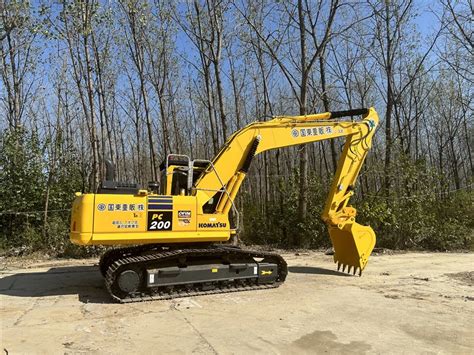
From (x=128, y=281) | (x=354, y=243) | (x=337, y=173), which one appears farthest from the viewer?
→ (x=337, y=173)

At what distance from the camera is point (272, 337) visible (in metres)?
5.64

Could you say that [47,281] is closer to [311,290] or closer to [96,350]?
[96,350]

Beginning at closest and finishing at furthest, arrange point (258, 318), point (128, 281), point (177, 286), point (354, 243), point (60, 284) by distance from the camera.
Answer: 1. point (258, 318)
2. point (128, 281)
3. point (177, 286)
4. point (60, 284)
5. point (354, 243)

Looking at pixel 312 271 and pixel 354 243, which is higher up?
pixel 354 243

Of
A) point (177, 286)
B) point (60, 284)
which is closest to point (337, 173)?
point (177, 286)

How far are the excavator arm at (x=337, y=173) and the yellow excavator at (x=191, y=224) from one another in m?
0.02

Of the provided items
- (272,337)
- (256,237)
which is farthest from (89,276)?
(256,237)

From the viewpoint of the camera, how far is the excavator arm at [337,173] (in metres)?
8.36

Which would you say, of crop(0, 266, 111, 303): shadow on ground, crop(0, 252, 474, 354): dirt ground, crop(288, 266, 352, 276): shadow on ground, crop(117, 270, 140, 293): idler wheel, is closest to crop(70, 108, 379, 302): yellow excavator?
crop(117, 270, 140, 293): idler wheel

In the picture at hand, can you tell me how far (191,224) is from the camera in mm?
7891

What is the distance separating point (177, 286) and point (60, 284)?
2798 mm

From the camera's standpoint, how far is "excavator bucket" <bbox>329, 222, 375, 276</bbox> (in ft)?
31.3

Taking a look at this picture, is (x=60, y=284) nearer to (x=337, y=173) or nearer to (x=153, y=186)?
(x=153, y=186)

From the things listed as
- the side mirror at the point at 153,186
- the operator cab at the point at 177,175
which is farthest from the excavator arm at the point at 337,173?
the side mirror at the point at 153,186
